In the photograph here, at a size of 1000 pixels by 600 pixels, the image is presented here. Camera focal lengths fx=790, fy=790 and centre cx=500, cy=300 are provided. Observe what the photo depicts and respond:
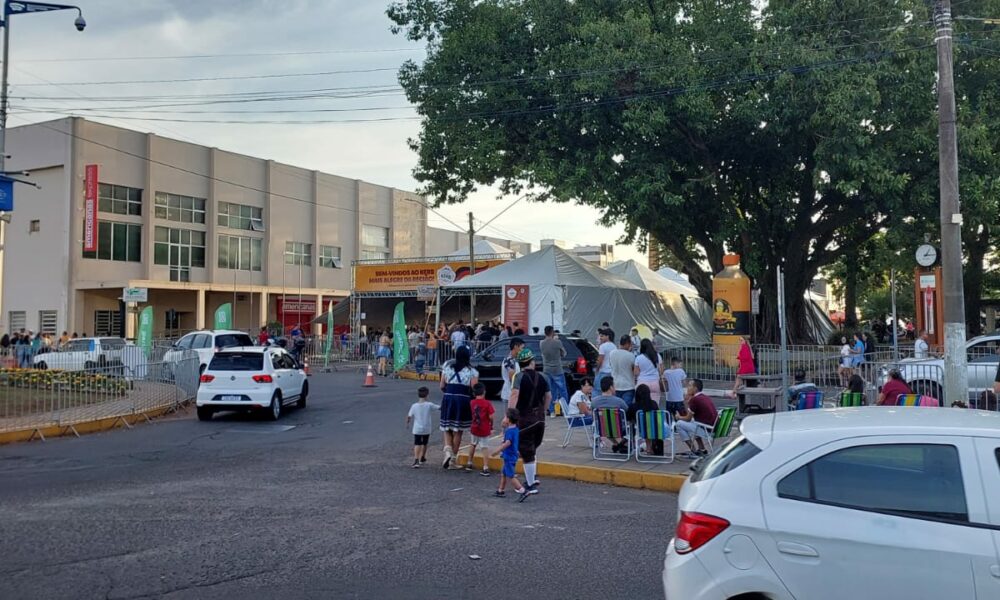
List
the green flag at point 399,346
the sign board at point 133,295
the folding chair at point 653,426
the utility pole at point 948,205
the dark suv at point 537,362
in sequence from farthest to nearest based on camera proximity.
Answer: the sign board at point 133,295
the green flag at point 399,346
the dark suv at point 537,362
the utility pole at point 948,205
the folding chair at point 653,426

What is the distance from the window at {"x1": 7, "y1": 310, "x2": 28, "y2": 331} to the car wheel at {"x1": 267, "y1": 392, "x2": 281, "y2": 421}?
31862mm

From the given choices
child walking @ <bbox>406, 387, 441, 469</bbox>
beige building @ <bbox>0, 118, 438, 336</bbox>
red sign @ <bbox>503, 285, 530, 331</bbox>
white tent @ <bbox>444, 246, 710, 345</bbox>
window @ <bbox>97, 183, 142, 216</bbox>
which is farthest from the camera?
window @ <bbox>97, 183, 142, 216</bbox>

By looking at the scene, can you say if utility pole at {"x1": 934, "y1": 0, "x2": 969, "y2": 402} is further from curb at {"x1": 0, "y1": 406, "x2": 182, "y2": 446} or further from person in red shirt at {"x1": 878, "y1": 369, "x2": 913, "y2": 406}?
curb at {"x1": 0, "y1": 406, "x2": 182, "y2": 446}

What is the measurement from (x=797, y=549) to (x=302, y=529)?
5097mm

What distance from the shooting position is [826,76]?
66.8 ft

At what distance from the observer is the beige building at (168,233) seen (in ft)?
131

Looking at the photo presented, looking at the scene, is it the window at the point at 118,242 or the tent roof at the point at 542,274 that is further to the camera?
the window at the point at 118,242

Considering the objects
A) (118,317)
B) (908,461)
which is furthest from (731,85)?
(118,317)

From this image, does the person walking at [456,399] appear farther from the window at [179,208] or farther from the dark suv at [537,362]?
the window at [179,208]

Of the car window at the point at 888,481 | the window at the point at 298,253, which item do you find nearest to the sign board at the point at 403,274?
the window at the point at 298,253

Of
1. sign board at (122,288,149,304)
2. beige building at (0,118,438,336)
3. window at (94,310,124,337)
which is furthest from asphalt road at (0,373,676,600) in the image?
window at (94,310,124,337)

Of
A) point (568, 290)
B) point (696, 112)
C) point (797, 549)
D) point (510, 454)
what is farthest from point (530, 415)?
point (568, 290)

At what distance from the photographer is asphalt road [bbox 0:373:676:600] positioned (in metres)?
5.94

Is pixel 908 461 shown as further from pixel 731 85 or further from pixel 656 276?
pixel 656 276
